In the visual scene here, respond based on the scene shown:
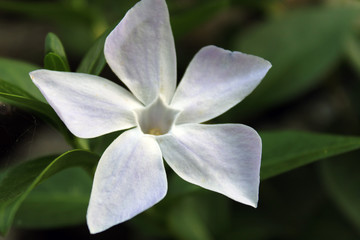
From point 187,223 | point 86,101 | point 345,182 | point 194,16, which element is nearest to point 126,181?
point 86,101

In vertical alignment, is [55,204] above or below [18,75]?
below

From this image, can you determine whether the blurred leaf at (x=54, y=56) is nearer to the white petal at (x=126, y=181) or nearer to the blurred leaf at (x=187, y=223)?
the white petal at (x=126, y=181)

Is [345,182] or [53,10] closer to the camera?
[345,182]

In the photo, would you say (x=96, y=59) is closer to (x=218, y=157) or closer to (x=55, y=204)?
(x=218, y=157)

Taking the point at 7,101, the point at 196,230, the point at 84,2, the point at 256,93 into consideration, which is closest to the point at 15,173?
the point at 7,101

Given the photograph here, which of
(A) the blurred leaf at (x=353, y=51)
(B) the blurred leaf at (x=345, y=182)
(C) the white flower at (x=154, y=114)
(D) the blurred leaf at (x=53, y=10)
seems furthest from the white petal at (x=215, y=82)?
A: (A) the blurred leaf at (x=353, y=51)

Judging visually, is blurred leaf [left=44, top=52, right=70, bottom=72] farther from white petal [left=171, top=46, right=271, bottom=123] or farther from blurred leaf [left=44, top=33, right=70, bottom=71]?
white petal [left=171, top=46, right=271, bottom=123]
